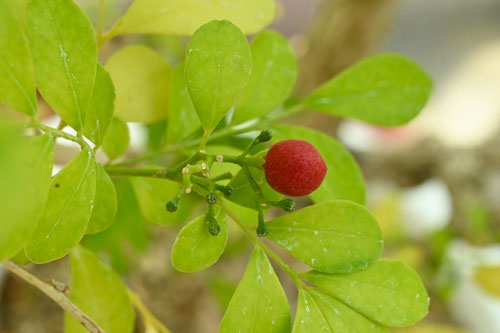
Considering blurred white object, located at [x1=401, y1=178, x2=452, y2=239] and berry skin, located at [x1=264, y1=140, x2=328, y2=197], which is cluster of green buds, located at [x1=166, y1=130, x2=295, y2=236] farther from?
blurred white object, located at [x1=401, y1=178, x2=452, y2=239]

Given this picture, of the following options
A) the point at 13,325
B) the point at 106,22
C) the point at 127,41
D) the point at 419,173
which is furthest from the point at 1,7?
the point at 419,173

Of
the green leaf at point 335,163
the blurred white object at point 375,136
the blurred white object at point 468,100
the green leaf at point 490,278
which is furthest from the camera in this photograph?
the blurred white object at point 468,100

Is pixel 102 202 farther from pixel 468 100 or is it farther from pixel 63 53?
pixel 468 100

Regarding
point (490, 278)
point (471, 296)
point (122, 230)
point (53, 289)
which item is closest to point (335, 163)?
point (53, 289)

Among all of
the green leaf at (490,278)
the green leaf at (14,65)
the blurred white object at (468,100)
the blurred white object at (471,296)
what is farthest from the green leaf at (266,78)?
the blurred white object at (468,100)

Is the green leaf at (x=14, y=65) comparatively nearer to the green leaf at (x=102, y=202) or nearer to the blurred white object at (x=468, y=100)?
the green leaf at (x=102, y=202)

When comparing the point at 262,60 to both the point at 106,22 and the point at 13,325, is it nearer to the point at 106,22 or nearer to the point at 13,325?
the point at 13,325
